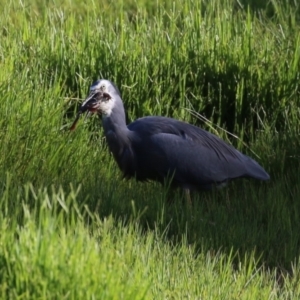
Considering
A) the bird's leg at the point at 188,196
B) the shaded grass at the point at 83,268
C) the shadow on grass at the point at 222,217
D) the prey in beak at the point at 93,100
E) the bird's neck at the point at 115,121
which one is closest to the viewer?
the shaded grass at the point at 83,268

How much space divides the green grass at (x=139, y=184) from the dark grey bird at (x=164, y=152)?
0.40 ft

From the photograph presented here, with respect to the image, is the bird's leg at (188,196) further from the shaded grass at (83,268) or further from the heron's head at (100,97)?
the shaded grass at (83,268)

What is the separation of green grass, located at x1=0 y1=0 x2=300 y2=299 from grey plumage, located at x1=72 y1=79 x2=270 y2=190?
0.12 m

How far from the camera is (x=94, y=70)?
253 inches

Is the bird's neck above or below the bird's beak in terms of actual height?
below

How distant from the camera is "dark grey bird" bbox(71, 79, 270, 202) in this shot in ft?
17.9

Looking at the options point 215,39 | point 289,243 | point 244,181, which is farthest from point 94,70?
point 289,243

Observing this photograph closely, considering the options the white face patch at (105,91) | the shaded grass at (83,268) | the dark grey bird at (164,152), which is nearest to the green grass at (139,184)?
the shaded grass at (83,268)

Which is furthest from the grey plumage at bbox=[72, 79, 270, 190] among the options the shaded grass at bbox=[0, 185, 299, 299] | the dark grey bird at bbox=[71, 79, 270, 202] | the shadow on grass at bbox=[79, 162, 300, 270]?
the shaded grass at bbox=[0, 185, 299, 299]

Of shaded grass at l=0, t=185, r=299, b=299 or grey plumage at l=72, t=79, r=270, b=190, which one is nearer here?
shaded grass at l=0, t=185, r=299, b=299

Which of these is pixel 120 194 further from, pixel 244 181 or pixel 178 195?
pixel 244 181

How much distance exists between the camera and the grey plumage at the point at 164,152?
545 centimetres

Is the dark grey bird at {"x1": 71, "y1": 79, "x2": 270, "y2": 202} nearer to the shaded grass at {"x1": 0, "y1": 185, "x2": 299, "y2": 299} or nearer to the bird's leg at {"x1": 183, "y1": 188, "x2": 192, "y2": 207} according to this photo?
the bird's leg at {"x1": 183, "y1": 188, "x2": 192, "y2": 207}

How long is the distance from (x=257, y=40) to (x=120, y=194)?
2.33m
